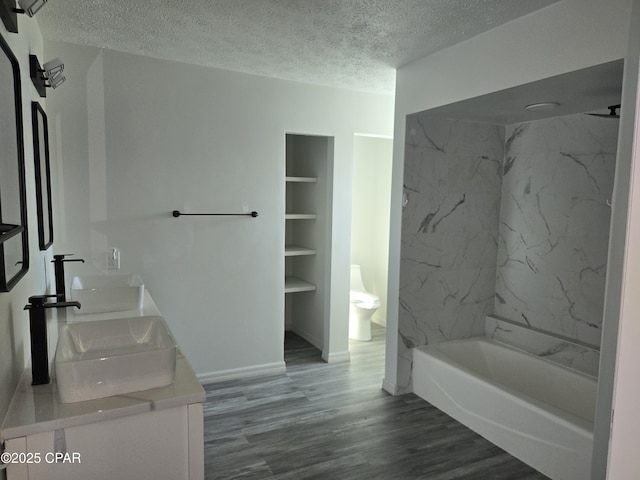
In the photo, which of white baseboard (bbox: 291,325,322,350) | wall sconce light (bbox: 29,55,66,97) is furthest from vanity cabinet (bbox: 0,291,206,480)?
white baseboard (bbox: 291,325,322,350)

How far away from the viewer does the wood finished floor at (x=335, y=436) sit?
244 centimetres

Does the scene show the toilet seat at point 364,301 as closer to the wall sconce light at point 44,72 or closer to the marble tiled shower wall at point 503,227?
the marble tiled shower wall at point 503,227

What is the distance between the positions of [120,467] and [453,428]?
2.21m

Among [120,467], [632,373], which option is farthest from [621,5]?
[120,467]

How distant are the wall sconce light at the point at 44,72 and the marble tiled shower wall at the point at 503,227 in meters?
2.22

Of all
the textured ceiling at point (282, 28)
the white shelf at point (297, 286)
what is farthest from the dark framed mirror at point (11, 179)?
the white shelf at point (297, 286)

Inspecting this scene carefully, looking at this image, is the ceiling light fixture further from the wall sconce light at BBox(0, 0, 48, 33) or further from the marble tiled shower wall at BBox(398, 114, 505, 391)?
the wall sconce light at BBox(0, 0, 48, 33)

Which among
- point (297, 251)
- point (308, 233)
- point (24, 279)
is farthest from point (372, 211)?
point (24, 279)

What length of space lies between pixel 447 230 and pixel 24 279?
2.73 meters

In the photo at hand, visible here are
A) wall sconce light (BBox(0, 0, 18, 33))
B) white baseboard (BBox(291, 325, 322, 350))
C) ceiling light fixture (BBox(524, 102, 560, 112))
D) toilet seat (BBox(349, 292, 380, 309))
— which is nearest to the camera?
wall sconce light (BBox(0, 0, 18, 33))

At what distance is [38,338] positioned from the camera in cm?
148

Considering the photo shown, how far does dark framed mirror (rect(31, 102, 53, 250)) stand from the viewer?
2191 millimetres

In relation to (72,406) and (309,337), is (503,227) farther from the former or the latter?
(72,406)

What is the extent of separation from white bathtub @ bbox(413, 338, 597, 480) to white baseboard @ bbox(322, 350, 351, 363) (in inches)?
34.0
